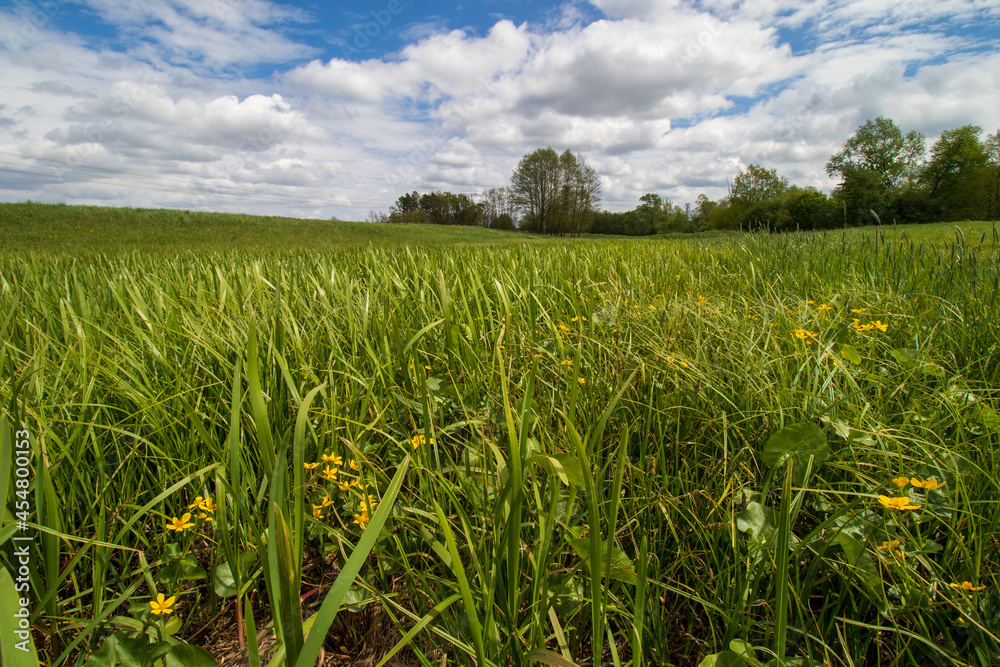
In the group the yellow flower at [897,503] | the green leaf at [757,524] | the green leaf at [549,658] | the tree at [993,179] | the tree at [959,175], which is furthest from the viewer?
the tree at [959,175]

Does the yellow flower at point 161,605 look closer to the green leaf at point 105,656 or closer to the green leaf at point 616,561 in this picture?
the green leaf at point 105,656

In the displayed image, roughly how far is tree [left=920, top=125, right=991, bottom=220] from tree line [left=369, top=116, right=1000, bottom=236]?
0.25 feet

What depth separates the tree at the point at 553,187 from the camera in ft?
148

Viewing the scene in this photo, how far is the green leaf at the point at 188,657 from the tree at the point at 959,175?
142 feet

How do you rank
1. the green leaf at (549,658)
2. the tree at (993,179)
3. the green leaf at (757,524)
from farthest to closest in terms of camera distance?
the tree at (993,179)
the green leaf at (757,524)
the green leaf at (549,658)

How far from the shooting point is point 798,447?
2.97 ft

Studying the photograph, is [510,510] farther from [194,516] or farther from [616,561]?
[194,516]

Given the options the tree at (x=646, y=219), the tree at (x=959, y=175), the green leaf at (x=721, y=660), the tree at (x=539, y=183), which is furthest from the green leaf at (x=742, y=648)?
the tree at (x=646, y=219)

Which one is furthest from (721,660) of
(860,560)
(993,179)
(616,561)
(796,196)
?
(796,196)

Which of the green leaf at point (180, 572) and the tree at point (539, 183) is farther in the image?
the tree at point (539, 183)

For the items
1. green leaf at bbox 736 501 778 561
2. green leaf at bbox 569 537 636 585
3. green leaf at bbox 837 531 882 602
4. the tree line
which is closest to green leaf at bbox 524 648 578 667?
green leaf at bbox 569 537 636 585

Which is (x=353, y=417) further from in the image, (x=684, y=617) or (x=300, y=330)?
(x=684, y=617)

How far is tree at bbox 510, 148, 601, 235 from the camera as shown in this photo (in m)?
45.0

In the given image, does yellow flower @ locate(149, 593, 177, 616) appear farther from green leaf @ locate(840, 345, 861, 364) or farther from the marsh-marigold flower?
green leaf @ locate(840, 345, 861, 364)
